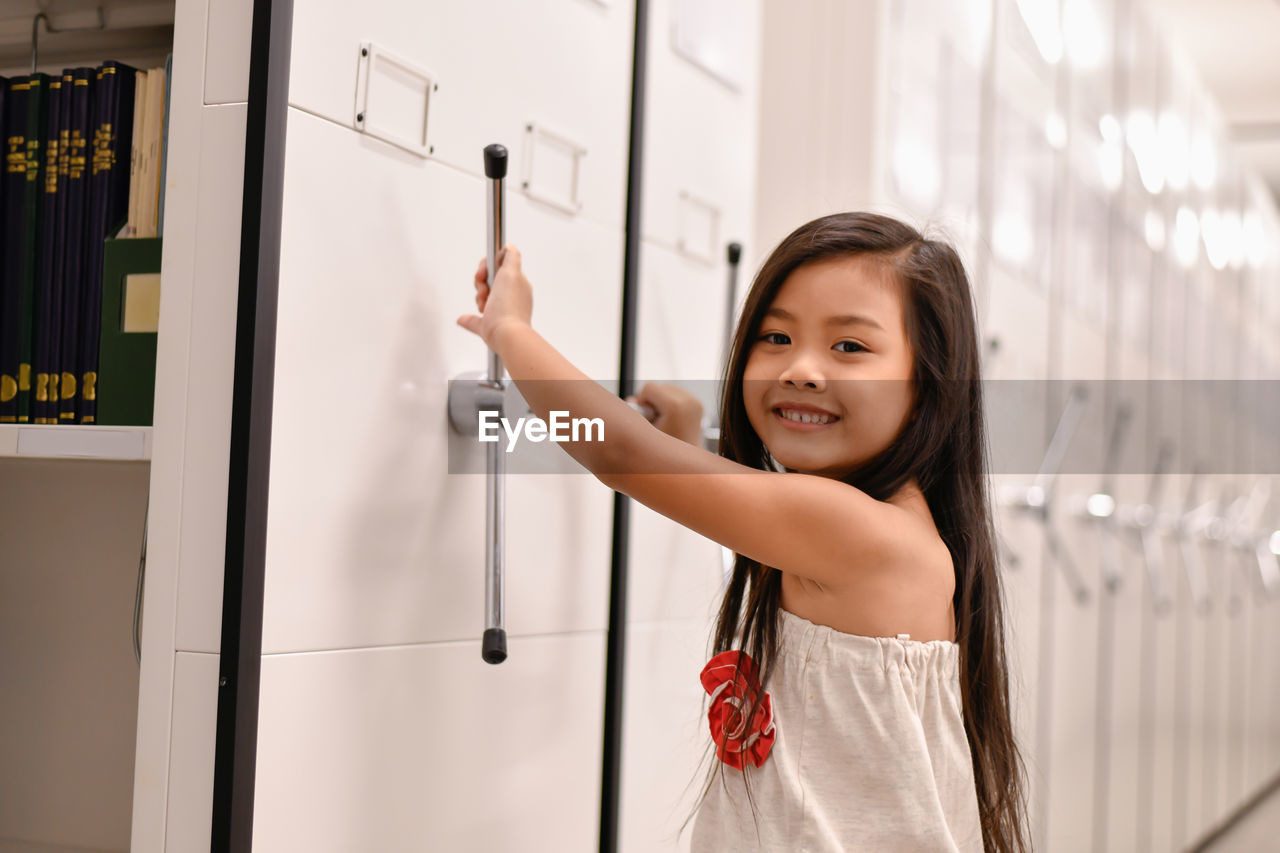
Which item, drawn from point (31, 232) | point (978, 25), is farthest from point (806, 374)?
point (978, 25)

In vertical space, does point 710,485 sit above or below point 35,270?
below

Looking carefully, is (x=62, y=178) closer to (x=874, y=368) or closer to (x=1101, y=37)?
(x=874, y=368)

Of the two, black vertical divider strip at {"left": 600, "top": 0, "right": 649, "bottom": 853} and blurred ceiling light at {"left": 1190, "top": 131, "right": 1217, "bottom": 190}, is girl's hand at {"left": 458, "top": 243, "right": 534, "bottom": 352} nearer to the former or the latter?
black vertical divider strip at {"left": 600, "top": 0, "right": 649, "bottom": 853}

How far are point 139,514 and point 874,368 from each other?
684 mm

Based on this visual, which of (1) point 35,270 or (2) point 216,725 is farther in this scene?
(1) point 35,270

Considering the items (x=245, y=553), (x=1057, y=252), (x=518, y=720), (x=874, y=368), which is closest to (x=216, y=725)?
(x=245, y=553)

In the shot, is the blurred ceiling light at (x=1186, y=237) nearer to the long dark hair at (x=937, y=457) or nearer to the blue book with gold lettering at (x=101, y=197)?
the long dark hair at (x=937, y=457)

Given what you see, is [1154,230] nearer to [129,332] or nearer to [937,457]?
[937,457]

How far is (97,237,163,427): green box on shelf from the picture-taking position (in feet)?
2.72

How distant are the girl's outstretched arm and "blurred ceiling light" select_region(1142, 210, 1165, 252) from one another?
A: 5.33 feet

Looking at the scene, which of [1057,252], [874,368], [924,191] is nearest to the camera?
[874,368]

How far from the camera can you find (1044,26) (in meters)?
1.87

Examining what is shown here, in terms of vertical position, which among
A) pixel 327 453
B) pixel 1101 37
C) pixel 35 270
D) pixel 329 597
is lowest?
pixel 329 597

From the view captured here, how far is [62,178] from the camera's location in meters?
0.88
